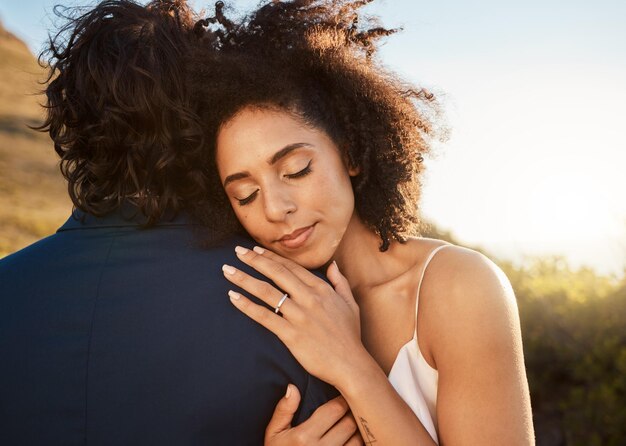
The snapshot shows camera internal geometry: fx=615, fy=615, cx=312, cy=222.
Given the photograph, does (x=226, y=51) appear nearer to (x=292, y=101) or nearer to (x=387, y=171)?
(x=292, y=101)

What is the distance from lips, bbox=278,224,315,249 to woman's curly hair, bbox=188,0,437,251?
0.88ft

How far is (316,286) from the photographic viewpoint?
2.53 m

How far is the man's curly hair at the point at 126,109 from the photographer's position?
2648 mm

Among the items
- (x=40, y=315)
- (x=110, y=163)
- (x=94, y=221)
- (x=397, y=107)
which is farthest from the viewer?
(x=397, y=107)

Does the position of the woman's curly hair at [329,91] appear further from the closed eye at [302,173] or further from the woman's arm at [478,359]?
the woman's arm at [478,359]

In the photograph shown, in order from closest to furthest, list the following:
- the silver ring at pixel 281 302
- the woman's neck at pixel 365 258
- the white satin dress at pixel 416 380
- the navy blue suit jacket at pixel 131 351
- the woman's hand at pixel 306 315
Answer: the navy blue suit jacket at pixel 131 351, the woman's hand at pixel 306 315, the silver ring at pixel 281 302, the white satin dress at pixel 416 380, the woman's neck at pixel 365 258

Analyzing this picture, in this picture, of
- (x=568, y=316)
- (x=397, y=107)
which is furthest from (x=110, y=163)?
(x=568, y=316)

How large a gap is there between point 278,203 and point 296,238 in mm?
205

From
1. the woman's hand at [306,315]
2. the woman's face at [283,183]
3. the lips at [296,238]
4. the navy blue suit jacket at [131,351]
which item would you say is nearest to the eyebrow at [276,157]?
the woman's face at [283,183]

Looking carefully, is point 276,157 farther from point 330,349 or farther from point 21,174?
point 21,174

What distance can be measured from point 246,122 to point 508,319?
4.66 ft

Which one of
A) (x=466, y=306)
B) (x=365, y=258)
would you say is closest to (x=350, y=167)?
(x=365, y=258)

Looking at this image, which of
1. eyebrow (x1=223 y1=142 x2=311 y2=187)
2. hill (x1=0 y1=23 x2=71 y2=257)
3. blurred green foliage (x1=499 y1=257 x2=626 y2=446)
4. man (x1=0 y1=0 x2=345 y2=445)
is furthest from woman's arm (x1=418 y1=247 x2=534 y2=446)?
hill (x1=0 y1=23 x2=71 y2=257)

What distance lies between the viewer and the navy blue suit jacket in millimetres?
1911
